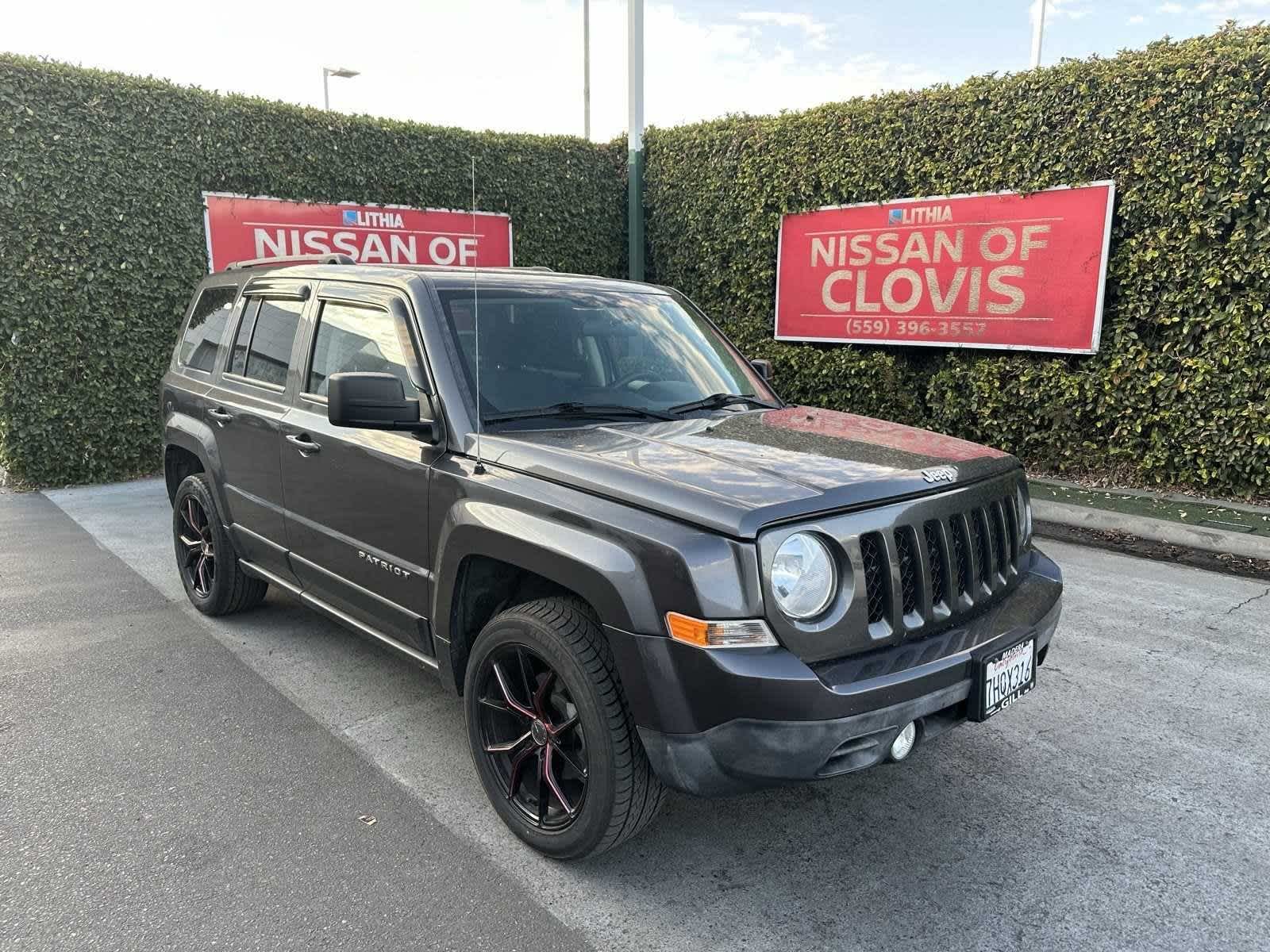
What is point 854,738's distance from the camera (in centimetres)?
236

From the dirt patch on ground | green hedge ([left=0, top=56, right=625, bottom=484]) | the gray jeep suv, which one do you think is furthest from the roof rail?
the dirt patch on ground

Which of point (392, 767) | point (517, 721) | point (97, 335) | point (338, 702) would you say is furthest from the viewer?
point (97, 335)

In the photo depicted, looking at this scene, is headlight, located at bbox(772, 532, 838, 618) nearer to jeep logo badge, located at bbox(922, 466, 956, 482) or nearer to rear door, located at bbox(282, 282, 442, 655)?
jeep logo badge, located at bbox(922, 466, 956, 482)

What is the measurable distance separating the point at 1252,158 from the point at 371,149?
27.4 feet

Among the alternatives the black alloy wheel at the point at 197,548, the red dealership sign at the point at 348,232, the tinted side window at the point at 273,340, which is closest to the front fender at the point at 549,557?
the tinted side window at the point at 273,340

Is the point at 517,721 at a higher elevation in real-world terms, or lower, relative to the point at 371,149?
lower

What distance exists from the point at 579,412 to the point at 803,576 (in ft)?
4.04

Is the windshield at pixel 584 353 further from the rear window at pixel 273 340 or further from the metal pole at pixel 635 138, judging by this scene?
the metal pole at pixel 635 138

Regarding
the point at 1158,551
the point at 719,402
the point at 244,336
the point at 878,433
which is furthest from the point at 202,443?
the point at 1158,551

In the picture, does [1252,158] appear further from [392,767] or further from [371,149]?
[371,149]

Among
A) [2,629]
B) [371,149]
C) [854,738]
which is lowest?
[2,629]

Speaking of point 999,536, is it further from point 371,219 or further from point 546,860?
point 371,219

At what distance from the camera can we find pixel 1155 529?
6715 mm

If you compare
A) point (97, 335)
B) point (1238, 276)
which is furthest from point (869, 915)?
point (97, 335)
